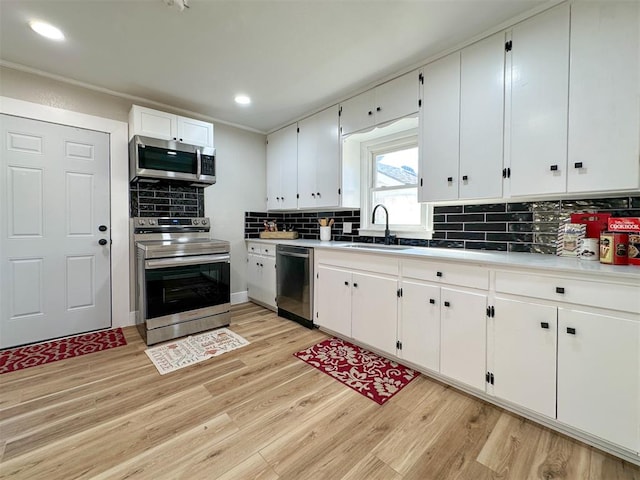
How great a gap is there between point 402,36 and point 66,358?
3.73 metres

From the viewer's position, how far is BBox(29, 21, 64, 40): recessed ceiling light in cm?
196

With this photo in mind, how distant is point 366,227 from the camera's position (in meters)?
3.31

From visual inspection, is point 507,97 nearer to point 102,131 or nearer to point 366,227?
point 366,227

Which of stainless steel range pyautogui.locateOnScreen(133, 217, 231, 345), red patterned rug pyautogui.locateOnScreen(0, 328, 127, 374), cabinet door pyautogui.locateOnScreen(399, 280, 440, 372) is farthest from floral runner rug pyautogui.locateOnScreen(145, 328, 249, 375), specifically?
cabinet door pyautogui.locateOnScreen(399, 280, 440, 372)

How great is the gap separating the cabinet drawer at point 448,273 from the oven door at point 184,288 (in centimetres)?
195

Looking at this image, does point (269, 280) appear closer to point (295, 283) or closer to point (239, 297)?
point (295, 283)

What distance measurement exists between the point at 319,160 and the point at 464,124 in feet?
5.46

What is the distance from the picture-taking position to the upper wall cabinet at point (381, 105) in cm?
243

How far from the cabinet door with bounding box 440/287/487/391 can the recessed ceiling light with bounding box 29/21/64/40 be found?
10.9 feet

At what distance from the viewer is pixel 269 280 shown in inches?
140

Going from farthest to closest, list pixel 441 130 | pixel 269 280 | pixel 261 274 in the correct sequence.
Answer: pixel 261 274
pixel 269 280
pixel 441 130

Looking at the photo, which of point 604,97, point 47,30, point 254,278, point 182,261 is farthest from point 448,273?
point 47,30

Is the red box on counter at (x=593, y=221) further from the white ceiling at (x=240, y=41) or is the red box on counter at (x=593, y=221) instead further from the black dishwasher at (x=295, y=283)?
the black dishwasher at (x=295, y=283)

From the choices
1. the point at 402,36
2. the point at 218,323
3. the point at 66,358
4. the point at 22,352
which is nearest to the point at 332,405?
the point at 218,323
